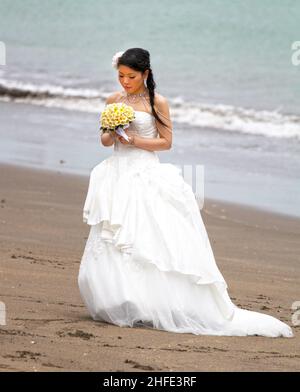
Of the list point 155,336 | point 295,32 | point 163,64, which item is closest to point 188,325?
point 155,336

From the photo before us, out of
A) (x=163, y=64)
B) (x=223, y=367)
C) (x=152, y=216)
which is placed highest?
(x=163, y=64)

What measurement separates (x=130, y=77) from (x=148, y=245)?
1.12 m

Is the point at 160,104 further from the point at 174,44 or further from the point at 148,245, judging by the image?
the point at 174,44

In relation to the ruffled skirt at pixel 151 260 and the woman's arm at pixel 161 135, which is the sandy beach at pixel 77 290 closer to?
the ruffled skirt at pixel 151 260

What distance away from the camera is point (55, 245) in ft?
34.3

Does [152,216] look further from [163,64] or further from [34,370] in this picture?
Answer: [163,64]

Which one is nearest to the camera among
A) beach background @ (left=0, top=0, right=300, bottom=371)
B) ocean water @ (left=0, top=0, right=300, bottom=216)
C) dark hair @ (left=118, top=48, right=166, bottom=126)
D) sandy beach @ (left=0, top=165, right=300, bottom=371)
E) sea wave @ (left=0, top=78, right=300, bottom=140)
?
sandy beach @ (left=0, top=165, right=300, bottom=371)

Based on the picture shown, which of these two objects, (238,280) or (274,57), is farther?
(274,57)

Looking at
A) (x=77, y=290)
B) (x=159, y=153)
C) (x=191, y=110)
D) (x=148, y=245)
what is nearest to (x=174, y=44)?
(x=191, y=110)

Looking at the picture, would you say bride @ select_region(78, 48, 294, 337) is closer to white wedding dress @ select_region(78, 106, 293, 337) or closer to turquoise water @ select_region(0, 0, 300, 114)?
white wedding dress @ select_region(78, 106, 293, 337)

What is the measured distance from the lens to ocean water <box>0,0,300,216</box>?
17000 millimetres

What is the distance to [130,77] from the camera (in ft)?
25.1

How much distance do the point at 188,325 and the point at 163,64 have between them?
2502 centimetres

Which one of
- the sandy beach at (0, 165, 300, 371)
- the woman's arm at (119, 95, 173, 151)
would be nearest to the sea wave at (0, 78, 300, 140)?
the sandy beach at (0, 165, 300, 371)
